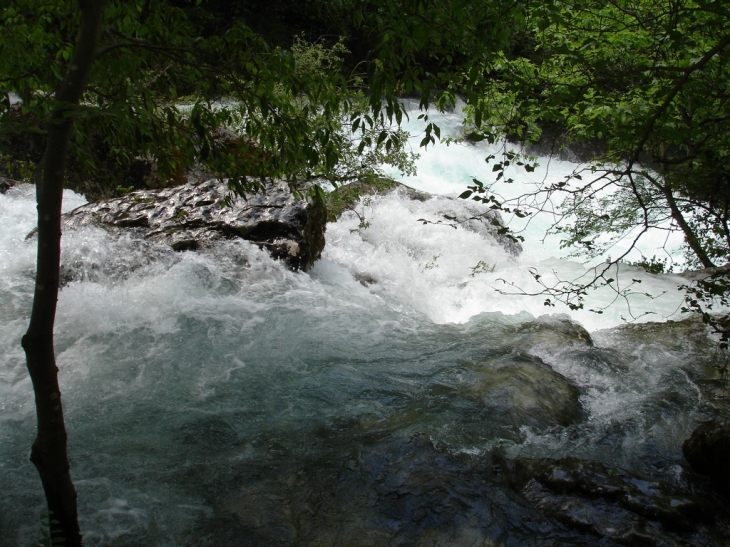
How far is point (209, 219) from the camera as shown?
25.8ft

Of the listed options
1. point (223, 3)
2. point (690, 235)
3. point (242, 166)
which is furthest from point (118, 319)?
point (223, 3)

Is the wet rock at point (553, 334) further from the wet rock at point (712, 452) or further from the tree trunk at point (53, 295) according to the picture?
the tree trunk at point (53, 295)

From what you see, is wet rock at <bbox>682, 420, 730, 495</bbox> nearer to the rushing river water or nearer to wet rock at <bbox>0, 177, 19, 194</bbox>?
the rushing river water

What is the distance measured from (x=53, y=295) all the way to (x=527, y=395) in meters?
4.10

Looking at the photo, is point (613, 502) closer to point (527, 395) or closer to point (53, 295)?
point (527, 395)

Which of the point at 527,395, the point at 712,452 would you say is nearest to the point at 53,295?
the point at 527,395

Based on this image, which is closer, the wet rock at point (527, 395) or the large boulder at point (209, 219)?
the wet rock at point (527, 395)

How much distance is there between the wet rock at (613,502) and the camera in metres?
3.39

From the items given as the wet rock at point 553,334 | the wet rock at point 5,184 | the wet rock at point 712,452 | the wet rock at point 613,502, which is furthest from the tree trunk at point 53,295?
the wet rock at point 5,184

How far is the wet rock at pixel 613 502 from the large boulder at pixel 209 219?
16.0 feet

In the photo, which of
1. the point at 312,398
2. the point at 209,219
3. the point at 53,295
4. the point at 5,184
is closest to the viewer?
the point at 53,295

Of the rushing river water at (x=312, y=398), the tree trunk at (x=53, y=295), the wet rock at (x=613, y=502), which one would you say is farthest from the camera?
the rushing river water at (x=312, y=398)

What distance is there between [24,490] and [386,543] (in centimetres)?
244

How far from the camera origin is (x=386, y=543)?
3.34 meters
